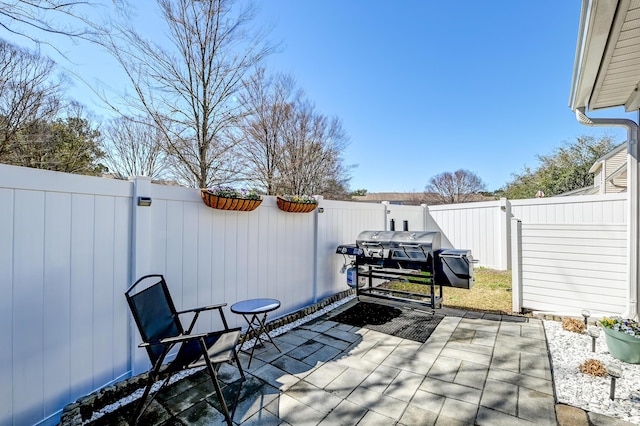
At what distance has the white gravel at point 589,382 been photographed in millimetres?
2139

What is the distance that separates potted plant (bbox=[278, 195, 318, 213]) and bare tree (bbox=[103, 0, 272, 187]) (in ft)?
11.9

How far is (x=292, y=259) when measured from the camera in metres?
4.39

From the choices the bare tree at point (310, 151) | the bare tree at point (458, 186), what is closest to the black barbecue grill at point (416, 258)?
the bare tree at point (310, 151)

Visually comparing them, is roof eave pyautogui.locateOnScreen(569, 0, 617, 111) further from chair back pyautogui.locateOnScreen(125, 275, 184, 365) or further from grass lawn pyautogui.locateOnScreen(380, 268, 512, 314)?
chair back pyautogui.locateOnScreen(125, 275, 184, 365)

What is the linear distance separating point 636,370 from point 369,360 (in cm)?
257

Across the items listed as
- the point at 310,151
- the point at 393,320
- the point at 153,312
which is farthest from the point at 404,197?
the point at 153,312

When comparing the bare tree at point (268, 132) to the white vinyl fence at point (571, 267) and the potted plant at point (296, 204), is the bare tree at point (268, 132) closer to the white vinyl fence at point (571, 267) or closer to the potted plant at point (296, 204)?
the potted plant at point (296, 204)

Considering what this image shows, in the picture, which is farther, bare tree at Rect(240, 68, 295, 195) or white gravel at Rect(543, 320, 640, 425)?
bare tree at Rect(240, 68, 295, 195)

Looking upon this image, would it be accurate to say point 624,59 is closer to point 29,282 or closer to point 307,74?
point 29,282

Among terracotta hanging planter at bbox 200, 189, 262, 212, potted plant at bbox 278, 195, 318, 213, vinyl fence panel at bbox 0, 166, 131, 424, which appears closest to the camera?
vinyl fence panel at bbox 0, 166, 131, 424

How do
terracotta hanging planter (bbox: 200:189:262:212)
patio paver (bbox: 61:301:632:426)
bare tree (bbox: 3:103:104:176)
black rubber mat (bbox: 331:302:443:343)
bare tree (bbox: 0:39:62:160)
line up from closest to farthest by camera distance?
patio paver (bbox: 61:301:632:426) < terracotta hanging planter (bbox: 200:189:262:212) < black rubber mat (bbox: 331:302:443:343) < bare tree (bbox: 0:39:62:160) < bare tree (bbox: 3:103:104:176)

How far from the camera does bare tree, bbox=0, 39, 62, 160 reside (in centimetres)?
616

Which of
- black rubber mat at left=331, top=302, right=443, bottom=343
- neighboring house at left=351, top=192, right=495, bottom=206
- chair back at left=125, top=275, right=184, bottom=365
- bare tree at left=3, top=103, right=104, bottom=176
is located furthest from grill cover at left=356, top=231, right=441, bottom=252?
neighboring house at left=351, top=192, right=495, bottom=206

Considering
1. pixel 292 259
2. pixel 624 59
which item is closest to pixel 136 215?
pixel 292 259
